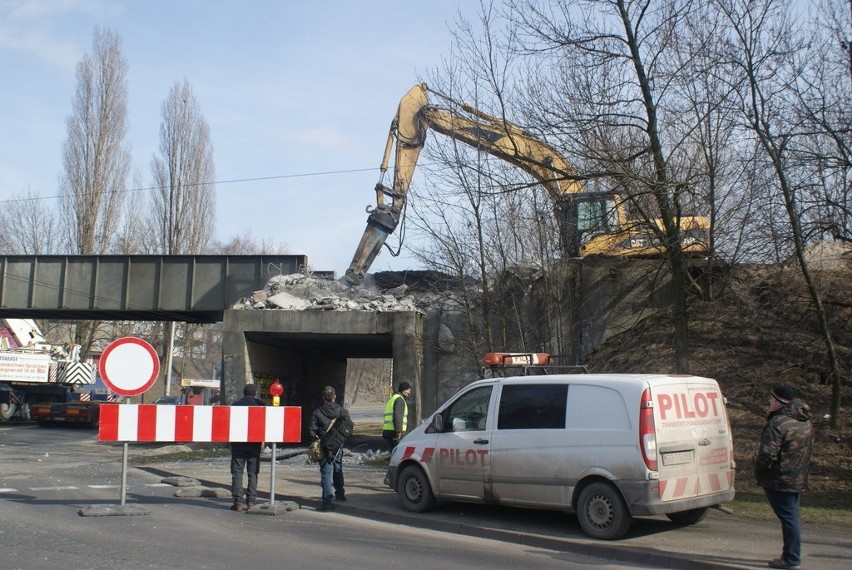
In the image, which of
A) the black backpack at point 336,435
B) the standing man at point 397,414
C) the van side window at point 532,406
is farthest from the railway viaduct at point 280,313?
the black backpack at point 336,435

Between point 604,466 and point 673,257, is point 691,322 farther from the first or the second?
point 604,466

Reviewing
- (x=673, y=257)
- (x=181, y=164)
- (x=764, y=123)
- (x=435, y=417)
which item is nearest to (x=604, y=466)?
(x=435, y=417)

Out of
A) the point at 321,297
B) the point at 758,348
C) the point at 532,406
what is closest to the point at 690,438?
the point at 532,406

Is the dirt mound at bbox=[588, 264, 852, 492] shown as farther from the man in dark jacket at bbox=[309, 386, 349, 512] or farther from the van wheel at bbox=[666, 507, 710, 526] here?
the man in dark jacket at bbox=[309, 386, 349, 512]

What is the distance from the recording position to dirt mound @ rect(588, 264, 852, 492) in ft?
43.7

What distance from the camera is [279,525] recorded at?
989cm

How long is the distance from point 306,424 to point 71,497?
16.6 meters

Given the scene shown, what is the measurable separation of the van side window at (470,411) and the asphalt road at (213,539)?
54.2 inches

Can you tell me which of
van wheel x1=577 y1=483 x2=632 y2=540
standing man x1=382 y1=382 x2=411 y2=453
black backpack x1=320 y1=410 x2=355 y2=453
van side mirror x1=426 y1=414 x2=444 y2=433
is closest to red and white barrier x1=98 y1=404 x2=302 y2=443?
black backpack x1=320 y1=410 x2=355 y2=453

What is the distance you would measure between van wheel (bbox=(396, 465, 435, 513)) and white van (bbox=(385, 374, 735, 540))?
0.22 feet

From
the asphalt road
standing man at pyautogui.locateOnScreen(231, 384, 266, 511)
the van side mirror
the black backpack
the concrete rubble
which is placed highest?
the concrete rubble

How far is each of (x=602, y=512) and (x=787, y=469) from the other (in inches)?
86.3

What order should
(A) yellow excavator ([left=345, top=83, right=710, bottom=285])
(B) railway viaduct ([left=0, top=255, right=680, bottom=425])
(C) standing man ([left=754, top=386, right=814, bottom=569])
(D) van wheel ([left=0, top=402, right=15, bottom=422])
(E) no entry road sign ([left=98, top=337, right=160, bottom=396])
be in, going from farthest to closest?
(D) van wheel ([left=0, top=402, right=15, bottom=422]), (B) railway viaduct ([left=0, top=255, right=680, bottom=425]), (A) yellow excavator ([left=345, top=83, right=710, bottom=285]), (E) no entry road sign ([left=98, top=337, right=160, bottom=396]), (C) standing man ([left=754, top=386, right=814, bottom=569])

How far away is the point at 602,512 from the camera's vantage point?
8766mm
